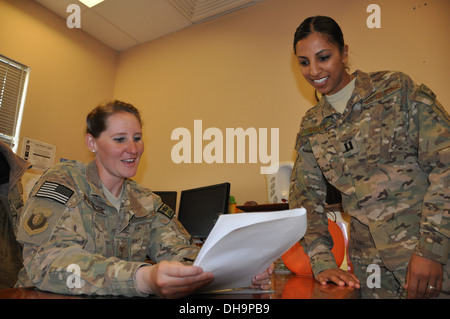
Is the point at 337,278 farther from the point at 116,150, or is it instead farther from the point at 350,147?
the point at 116,150

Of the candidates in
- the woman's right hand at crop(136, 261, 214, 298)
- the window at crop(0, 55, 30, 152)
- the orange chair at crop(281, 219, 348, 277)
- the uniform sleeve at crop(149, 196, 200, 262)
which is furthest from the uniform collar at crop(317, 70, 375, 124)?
the window at crop(0, 55, 30, 152)

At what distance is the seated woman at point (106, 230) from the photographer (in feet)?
2.45

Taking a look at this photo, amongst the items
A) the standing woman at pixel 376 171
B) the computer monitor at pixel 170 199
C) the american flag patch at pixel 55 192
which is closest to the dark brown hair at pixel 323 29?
the standing woman at pixel 376 171

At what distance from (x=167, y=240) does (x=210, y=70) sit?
2.20 m

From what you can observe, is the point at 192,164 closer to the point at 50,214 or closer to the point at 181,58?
the point at 181,58

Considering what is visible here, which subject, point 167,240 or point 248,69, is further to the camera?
point 248,69

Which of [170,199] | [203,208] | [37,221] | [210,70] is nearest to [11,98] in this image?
[170,199]

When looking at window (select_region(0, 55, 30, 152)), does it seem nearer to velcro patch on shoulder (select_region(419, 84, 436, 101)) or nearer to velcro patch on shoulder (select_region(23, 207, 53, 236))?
velcro patch on shoulder (select_region(23, 207, 53, 236))

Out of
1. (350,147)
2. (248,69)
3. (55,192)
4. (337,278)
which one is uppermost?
(248,69)

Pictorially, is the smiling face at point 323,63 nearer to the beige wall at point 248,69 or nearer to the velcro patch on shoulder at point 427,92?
the velcro patch on shoulder at point 427,92

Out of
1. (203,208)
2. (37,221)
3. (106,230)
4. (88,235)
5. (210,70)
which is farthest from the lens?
(210,70)

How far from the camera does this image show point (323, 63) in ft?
4.13

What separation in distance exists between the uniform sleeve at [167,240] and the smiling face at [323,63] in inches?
30.1

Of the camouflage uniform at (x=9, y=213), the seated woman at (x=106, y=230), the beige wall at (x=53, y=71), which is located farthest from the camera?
the beige wall at (x=53, y=71)
